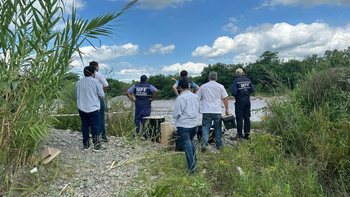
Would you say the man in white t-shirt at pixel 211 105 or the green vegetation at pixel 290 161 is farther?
the man in white t-shirt at pixel 211 105

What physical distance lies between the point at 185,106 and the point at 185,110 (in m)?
0.07

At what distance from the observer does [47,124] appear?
3.73 meters

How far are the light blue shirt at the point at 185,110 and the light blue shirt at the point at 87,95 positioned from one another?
1.75 metres

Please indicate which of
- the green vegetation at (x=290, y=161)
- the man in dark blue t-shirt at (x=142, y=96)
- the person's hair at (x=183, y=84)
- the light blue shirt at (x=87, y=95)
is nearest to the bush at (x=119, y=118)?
the man in dark blue t-shirt at (x=142, y=96)

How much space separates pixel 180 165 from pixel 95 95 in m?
2.12

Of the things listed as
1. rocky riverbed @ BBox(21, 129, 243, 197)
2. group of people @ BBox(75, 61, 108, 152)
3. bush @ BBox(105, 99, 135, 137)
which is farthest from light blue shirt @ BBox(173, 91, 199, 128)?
bush @ BBox(105, 99, 135, 137)

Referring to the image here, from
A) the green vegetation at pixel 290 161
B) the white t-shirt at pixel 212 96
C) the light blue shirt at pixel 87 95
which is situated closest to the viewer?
the green vegetation at pixel 290 161

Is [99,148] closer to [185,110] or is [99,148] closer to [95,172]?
[95,172]

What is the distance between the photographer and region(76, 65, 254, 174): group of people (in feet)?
14.2

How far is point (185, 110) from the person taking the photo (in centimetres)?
430

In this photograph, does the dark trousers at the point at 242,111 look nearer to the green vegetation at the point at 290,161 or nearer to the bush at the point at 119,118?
the green vegetation at the point at 290,161

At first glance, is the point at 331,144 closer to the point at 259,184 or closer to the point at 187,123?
the point at 259,184

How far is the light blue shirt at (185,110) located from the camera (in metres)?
4.29

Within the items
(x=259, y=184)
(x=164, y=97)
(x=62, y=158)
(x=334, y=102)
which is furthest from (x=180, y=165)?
(x=164, y=97)
